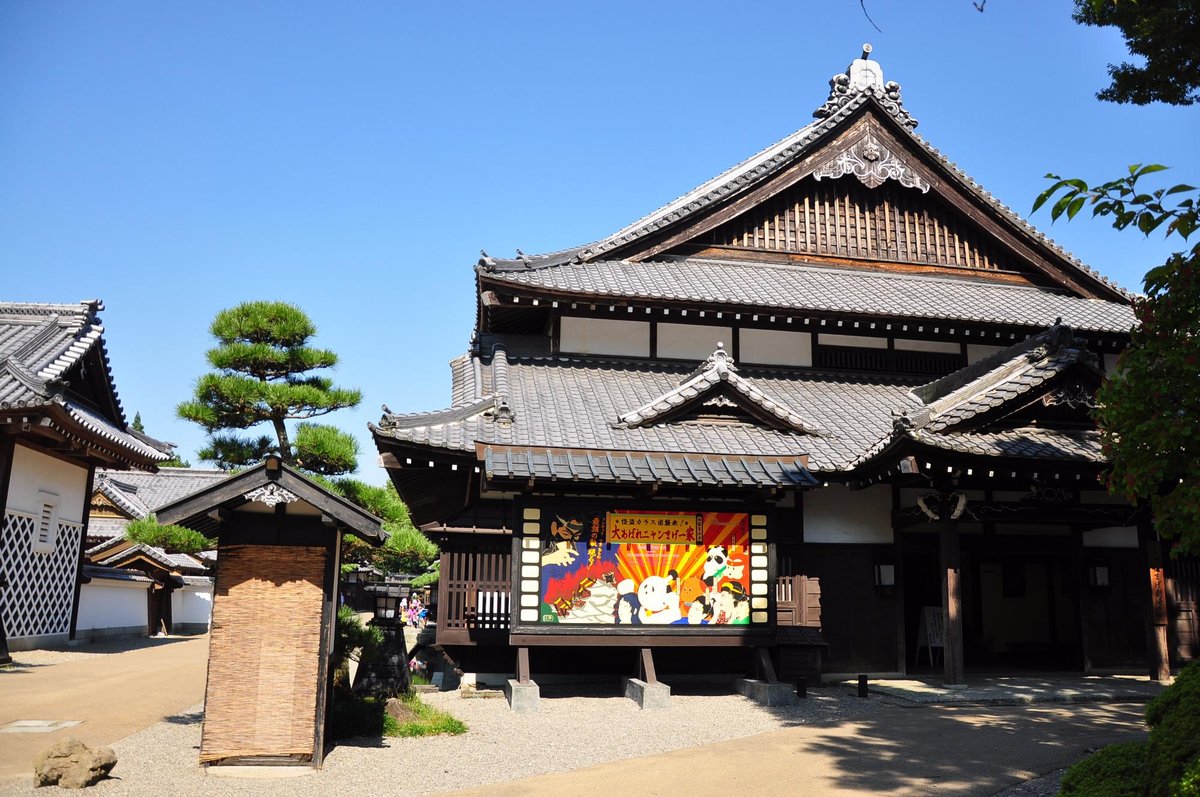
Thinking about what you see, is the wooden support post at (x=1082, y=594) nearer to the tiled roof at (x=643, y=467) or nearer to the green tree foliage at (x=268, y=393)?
the tiled roof at (x=643, y=467)

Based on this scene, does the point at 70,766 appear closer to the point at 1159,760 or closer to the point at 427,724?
the point at 427,724

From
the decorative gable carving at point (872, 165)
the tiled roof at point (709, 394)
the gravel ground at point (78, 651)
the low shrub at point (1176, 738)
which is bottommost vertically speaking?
the gravel ground at point (78, 651)

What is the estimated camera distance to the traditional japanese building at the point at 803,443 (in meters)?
13.4

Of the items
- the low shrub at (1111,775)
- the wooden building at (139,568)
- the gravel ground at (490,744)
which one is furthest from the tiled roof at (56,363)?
the low shrub at (1111,775)

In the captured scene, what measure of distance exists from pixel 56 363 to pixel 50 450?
2154 mm

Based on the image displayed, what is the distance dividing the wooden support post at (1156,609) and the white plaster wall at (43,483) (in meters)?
22.0

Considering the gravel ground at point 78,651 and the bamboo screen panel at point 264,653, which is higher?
the bamboo screen panel at point 264,653

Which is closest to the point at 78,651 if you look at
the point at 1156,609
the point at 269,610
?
the point at 269,610

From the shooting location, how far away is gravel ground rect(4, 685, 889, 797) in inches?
323

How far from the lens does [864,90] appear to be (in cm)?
1894

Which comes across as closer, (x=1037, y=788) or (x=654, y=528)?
(x=1037, y=788)

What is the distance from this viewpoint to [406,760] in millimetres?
9234

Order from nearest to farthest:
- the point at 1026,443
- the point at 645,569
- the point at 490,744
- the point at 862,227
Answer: the point at 490,744 → the point at 645,569 → the point at 1026,443 → the point at 862,227

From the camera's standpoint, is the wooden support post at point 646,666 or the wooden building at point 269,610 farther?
the wooden support post at point 646,666
